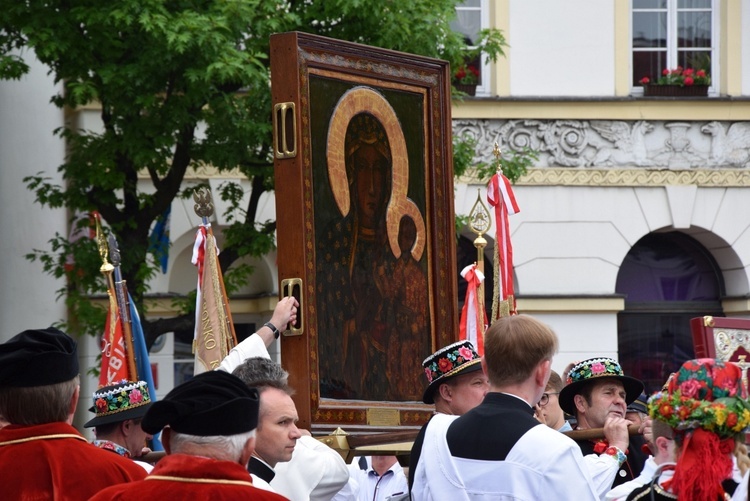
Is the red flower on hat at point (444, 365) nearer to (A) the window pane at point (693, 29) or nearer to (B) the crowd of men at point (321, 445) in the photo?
(B) the crowd of men at point (321, 445)

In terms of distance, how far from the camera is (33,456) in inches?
195

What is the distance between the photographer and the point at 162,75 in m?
12.8

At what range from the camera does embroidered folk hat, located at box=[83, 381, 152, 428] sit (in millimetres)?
6875

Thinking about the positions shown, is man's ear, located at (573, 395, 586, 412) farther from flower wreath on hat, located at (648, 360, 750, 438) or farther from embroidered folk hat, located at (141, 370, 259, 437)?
embroidered folk hat, located at (141, 370, 259, 437)

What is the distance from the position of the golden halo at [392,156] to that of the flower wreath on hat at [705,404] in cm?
313

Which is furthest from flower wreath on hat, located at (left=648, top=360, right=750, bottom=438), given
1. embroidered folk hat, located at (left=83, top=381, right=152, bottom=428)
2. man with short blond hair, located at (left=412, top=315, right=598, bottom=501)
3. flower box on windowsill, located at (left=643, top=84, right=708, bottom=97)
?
flower box on windowsill, located at (left=643, top=84, right=708, bottom=97)

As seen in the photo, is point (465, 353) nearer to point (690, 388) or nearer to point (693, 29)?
point (690, 388)

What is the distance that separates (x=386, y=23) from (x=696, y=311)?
769cm

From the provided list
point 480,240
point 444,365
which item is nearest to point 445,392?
point 444,365

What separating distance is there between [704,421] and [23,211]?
12.7 m

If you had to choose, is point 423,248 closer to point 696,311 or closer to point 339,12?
point 339,12

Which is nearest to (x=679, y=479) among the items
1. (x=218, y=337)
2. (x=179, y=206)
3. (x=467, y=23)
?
(x=218, y=337)

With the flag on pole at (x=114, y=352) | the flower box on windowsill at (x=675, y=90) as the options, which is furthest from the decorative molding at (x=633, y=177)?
the flag on pole at (x=114, y=352)

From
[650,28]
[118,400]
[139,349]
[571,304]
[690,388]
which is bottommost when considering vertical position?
[571,304]
